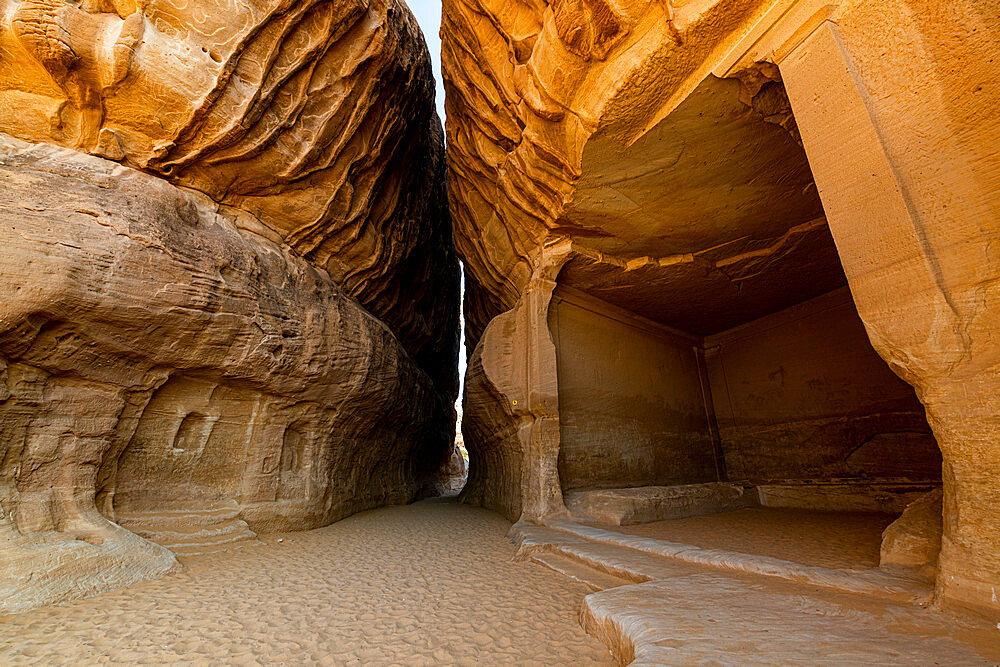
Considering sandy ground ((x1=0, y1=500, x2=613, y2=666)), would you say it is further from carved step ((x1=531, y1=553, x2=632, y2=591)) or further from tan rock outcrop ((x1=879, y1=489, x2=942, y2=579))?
tan rock outcrop ((x1=879, y1=489, x2=942, y2=579))

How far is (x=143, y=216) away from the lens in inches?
199

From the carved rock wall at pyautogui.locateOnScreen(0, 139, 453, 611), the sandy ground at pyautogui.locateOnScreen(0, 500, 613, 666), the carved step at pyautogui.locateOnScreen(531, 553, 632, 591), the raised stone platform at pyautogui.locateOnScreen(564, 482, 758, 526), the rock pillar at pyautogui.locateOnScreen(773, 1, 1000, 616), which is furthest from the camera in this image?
the raised stone platform at pyautogui.locateOnScreen(564, 482, 758, 526)

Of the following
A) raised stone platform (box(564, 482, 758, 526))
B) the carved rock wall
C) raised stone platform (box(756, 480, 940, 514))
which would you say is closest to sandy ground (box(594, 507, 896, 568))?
raised stone platform (box(564, 482, 758, 526))

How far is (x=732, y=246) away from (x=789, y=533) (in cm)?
402

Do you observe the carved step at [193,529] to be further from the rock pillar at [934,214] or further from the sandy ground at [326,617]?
the rock pillar at [934,214]

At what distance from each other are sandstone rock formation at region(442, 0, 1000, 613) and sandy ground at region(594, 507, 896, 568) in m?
1.24

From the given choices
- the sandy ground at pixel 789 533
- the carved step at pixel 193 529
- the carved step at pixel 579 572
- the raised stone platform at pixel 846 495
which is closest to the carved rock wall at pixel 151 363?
the carved step at pixel 193 529

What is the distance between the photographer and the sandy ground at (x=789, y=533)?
12.2 feet

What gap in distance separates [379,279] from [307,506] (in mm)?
5008

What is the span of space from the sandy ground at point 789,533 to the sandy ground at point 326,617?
1.77 meters


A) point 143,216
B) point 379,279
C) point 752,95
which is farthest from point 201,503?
point 752,95

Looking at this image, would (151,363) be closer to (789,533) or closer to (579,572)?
(579,572)

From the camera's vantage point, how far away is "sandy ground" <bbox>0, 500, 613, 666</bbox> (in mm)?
2736

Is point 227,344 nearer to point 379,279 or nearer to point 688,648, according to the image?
point 379,279
